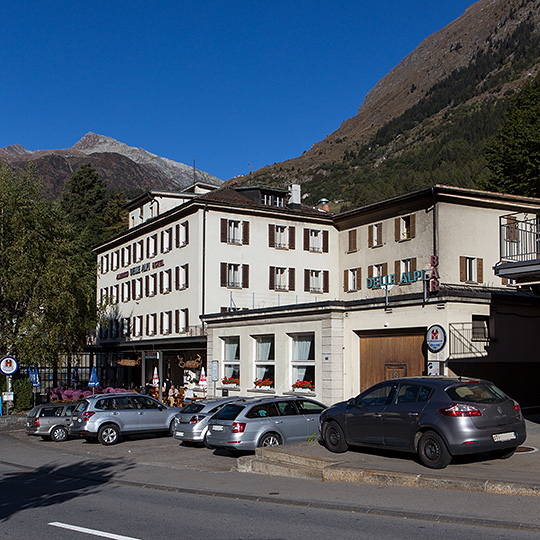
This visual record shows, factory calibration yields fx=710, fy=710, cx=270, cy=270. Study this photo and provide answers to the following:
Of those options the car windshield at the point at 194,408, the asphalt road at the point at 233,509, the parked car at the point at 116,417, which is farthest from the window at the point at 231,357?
the asphalt road at the point at 233,509

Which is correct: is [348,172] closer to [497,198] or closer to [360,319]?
[497,198]

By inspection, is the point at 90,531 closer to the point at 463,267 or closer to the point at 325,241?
the point at 463,267

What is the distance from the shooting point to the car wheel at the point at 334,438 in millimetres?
15203

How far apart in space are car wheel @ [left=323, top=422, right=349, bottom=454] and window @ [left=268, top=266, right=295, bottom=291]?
1234 inches

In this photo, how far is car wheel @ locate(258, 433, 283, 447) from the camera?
17828mm

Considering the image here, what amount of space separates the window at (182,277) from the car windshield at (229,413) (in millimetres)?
27288

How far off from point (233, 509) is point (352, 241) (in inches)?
1550

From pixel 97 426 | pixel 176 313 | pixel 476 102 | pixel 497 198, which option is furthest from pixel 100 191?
pixel 476 102

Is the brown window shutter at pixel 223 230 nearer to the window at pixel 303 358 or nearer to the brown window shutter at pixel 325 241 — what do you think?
the brown window shutter at pixel 325 241

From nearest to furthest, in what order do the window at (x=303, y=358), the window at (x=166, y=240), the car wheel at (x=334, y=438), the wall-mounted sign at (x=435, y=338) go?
1. the car wheel at (x=334, y=438)
2. the wall-mounted sign at (x=435, y=338)
3. the window at (x=303, y=358)
4. the window at (x=166, y=240)

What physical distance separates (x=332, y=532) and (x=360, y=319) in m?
16.3

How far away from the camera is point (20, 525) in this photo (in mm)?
10047

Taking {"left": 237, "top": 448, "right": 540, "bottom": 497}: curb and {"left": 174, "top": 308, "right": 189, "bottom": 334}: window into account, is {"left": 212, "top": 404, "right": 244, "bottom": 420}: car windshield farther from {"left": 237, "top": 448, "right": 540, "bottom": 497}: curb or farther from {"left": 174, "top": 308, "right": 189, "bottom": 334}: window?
{"left": 174, "top": 308, "right": 189, "bottom": 334}: window

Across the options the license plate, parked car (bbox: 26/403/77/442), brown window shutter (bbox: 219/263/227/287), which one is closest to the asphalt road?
the license plate
